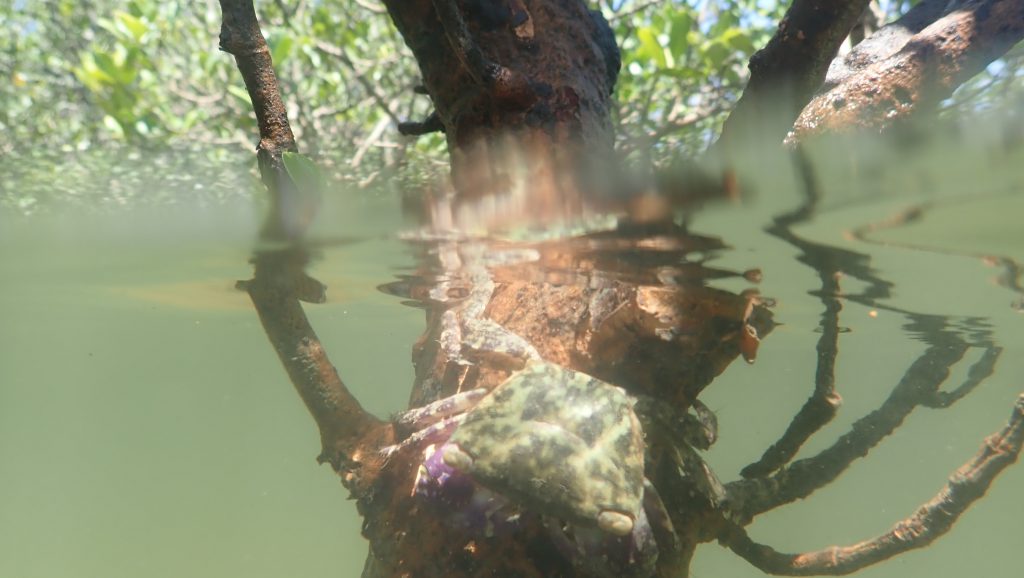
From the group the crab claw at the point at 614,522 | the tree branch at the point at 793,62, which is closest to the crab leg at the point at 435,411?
the crab claw at the point at 614,522

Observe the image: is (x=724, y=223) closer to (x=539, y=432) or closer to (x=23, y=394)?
(x=539, y=432)

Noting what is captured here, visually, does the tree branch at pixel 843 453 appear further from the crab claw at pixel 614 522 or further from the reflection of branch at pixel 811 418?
the crab claw at pixel 614 522

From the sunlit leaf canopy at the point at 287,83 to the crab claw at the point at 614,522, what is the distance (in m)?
3.07

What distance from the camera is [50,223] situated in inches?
362

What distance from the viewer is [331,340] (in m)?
23.8

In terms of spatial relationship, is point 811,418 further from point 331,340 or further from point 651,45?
point 331,340

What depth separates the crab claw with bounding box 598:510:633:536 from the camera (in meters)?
3.71

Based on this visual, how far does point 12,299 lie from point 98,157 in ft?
46.2

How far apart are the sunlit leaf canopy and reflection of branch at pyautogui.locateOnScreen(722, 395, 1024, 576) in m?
2.95

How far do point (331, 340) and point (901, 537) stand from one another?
2065 centimetres

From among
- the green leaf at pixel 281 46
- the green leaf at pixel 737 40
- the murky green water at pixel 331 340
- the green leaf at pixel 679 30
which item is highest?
the green leaf at pixel 281 46

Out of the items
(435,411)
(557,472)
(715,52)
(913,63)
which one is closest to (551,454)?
(557,472)

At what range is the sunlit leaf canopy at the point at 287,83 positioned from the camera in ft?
21.9

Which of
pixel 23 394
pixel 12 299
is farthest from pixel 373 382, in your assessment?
pixel 23 394
